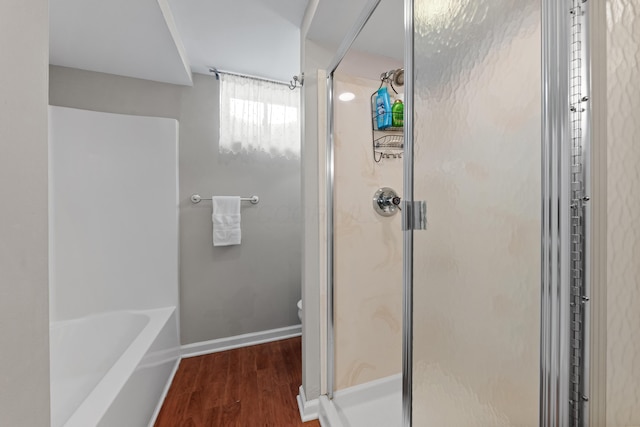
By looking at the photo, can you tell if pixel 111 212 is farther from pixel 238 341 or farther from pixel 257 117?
pixel 238 341

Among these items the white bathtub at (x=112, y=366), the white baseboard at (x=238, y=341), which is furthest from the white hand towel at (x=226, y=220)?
the white baseboard at (x=238, y=341)

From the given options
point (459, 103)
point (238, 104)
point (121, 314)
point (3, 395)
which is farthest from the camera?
point (238, 104)

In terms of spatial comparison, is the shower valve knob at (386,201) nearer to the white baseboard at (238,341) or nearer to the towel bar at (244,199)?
the towel bar at (244,199)

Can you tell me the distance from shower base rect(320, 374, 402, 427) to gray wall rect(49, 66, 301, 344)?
1013mm

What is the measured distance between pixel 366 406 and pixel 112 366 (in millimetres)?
1417

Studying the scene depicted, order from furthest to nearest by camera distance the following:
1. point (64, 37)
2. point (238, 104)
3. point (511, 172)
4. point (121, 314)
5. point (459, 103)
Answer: point (238, 104), point (121, 314), point (64, 37), point (459, 103), point (511, 172)

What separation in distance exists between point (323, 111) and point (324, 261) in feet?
2.88

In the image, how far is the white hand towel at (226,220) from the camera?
2119mm

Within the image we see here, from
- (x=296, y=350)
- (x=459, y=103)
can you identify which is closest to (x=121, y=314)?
(x=296, y=350)

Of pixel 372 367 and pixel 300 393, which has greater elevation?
pixel 372 367

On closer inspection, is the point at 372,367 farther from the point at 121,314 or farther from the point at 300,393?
the point at 121,314

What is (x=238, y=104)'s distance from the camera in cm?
214

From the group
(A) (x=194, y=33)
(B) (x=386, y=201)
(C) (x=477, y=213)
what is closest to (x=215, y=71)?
(A) (x=194, y=33)

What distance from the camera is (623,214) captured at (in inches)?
14.7
